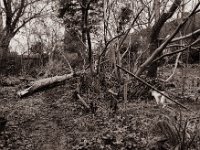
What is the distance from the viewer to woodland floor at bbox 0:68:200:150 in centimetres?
538

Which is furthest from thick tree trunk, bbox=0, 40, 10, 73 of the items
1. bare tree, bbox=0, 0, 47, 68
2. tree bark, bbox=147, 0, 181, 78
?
tree bark, bbox=147, 0, 181, 78

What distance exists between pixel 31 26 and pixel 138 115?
523 inches

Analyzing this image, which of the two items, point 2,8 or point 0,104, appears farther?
point 2,8

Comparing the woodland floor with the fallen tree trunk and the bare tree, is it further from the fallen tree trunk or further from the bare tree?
the bare tree

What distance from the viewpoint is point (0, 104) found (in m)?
8.13

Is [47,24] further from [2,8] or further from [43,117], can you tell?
[43,117]

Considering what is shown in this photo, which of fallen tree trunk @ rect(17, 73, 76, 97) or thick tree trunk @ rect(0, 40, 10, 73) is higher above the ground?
thick tree trunk @ rect(0, 40, 10, 73)

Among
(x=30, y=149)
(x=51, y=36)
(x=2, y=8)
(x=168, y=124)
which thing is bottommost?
(x=30, y=149)

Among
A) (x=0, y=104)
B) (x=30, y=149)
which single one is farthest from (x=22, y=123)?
(x=0, y=104)

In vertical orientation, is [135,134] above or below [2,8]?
below

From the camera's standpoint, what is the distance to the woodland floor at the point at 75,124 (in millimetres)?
5383

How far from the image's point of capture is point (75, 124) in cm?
654

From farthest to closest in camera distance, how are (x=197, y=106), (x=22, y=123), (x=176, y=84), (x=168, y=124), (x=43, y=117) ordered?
1. (x=176, y=84)
2. (x=197, y=106)
3. (x=43, y=117)
4. (x=22, y=123)
5. (x=168, y=124)

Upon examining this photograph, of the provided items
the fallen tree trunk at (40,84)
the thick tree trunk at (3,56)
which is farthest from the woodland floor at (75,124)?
the thick tree trunk at (3,56)
